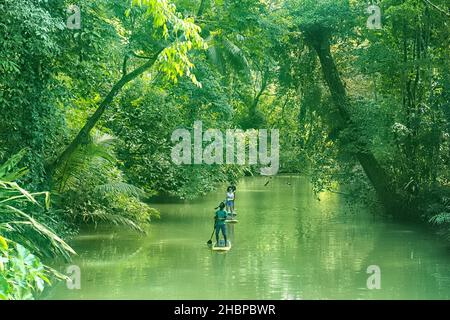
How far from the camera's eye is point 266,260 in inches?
616

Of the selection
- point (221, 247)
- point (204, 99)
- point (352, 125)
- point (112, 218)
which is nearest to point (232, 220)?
point (204, 99)

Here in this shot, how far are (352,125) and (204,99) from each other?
5.02 meters

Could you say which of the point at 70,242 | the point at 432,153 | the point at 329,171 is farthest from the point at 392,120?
the point at 70,242

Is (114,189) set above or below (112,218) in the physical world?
above

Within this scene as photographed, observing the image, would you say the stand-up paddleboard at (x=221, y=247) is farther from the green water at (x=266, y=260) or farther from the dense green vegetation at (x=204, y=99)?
the dense green vegetation at (x=204, y=99)

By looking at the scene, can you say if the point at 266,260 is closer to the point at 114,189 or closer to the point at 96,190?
the point at 114,189

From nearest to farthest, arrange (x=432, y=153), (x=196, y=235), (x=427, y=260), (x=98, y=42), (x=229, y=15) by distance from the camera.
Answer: (x=98, y=42), (x=427, y=260), (x=229, y=15), (x=196, y=235), (x=432, y=153)

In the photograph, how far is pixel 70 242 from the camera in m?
18.0

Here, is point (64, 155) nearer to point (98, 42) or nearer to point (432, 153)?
point (98, 42)

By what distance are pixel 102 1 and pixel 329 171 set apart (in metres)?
11.8

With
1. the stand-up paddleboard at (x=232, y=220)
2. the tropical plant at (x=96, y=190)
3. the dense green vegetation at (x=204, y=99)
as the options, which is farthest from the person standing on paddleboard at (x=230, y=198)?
the tropical plant at (x=96, y=190)

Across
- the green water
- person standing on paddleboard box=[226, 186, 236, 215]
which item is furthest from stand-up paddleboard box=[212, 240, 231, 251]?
person standing on paddleboard box=[226, 186, 236, 215]

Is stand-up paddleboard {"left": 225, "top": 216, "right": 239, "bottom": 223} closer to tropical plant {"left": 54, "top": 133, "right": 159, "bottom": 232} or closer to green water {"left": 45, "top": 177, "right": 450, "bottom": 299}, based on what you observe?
green water {"left": 45, "top": 177, "right": 450, "bottom": 299}

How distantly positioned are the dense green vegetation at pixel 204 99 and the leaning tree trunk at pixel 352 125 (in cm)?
5
